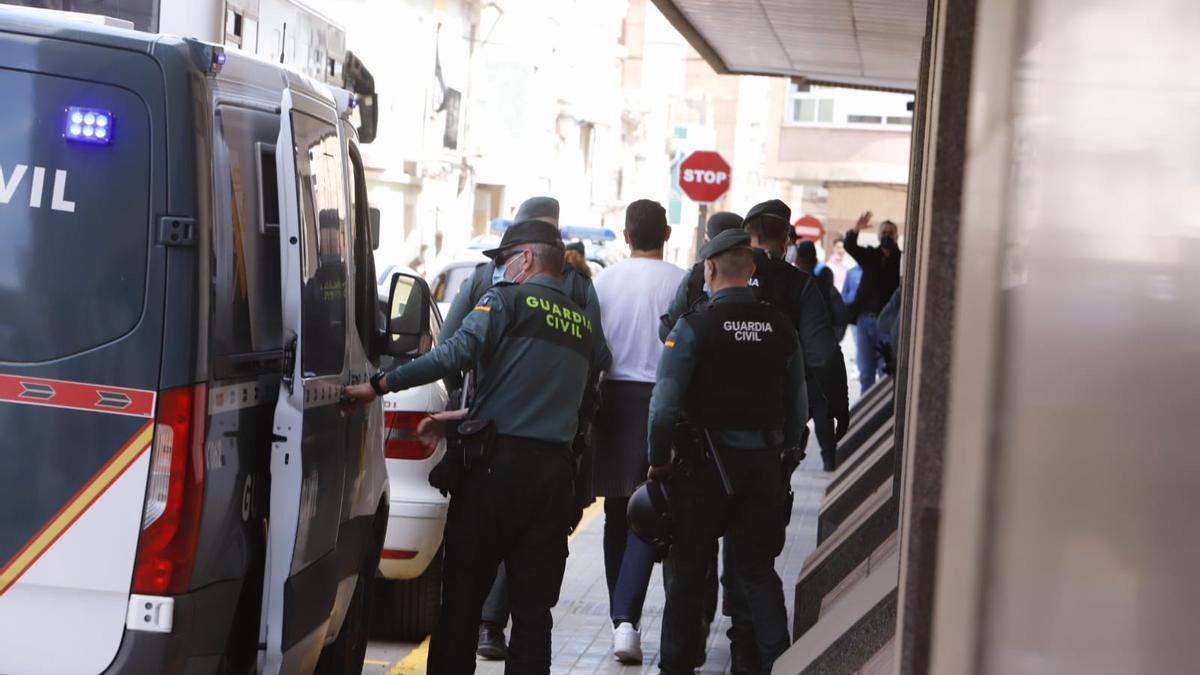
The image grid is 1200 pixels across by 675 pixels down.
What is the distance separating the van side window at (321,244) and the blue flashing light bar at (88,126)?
32.9 inches

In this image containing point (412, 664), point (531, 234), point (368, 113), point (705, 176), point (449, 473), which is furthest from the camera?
point (705, 176)

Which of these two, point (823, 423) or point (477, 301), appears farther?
point (823, 423)

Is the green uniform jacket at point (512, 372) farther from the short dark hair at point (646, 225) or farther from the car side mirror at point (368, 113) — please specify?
the car side mirror at point (368, 113)

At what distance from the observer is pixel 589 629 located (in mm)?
8469

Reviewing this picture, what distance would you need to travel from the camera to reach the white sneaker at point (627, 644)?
25.3ft

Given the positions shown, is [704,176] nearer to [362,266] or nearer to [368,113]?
[368,113]

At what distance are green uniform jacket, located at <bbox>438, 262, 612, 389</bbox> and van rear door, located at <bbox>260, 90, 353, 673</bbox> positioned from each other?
0.63 metres

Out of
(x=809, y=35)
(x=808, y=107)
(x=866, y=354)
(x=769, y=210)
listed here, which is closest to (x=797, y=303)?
(x=769, y=210)

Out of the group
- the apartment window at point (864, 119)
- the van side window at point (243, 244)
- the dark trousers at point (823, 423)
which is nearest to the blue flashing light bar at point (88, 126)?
the van side window at point (243, 244)

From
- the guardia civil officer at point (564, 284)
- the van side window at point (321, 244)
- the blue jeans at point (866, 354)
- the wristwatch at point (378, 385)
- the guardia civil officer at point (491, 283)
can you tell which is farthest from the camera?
the blue jeans at point (866, 354)

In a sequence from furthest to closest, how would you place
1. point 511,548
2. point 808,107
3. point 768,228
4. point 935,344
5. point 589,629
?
point 808,107, point 589,629, point 768,228, point 511,548, point 935,344

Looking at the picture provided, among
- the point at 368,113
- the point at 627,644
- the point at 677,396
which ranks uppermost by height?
the point at 368,113

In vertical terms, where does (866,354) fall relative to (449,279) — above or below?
below

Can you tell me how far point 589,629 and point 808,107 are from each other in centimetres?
5290
